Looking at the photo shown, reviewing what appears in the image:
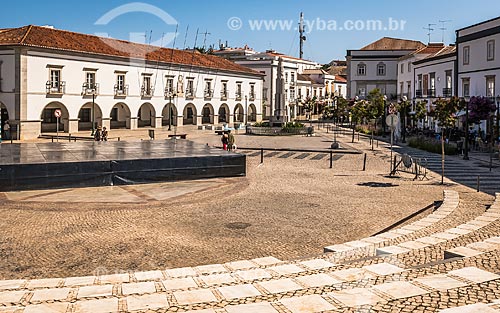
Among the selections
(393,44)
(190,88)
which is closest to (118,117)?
(190,88)

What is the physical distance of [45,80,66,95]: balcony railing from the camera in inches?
1480

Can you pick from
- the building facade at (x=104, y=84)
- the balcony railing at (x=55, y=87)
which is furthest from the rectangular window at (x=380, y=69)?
the balcony railing at (x=55, y=87)

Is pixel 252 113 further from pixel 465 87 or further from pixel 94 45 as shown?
pixel 465 87

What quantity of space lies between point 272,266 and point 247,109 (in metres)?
55.0

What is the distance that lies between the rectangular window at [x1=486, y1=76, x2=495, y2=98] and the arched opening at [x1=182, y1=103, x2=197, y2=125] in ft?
94.3

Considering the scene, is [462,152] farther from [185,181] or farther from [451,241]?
[451,241]

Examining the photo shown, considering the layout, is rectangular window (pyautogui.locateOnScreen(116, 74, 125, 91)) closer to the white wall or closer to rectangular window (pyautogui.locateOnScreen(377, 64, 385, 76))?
the white wall

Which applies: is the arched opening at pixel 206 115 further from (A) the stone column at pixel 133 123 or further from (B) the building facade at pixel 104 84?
(A) the stone column at pixel 133 123

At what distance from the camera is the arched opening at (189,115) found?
5394 centimetres

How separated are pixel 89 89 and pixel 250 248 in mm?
34314

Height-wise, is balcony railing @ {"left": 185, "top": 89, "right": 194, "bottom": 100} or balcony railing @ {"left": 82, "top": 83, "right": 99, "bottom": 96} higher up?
balcony railing @ {"left": 185, "top": 89, "right": 194, "bottom": 100}

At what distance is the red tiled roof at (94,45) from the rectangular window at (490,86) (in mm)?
27732

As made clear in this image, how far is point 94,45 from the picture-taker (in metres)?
42.9

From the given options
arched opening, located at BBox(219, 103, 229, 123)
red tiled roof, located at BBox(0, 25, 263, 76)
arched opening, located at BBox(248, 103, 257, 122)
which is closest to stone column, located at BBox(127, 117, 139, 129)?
red tiled roof, located at BBox(0, 25, 263, 76)
